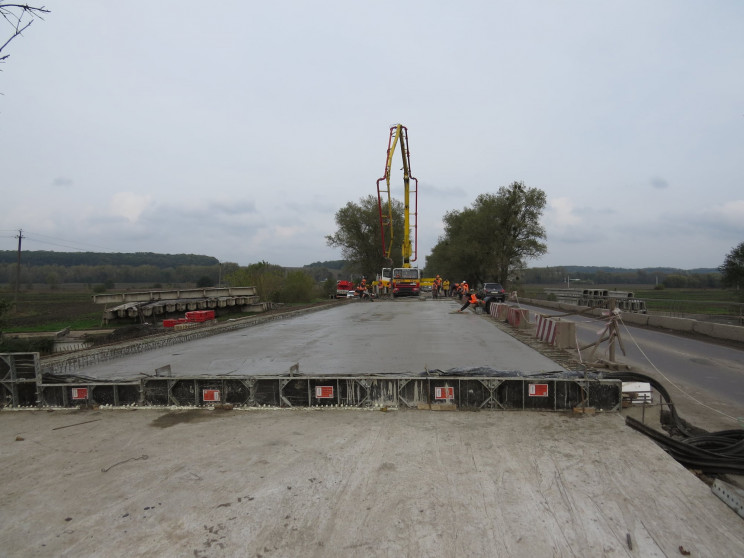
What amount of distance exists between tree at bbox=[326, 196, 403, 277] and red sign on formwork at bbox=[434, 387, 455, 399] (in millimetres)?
69317

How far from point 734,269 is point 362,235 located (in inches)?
1980

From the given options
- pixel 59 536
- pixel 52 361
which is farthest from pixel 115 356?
pixel 59 536

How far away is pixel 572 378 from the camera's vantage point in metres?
6.57

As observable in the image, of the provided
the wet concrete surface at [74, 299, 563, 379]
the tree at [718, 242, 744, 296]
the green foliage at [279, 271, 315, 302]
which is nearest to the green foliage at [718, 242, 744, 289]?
the tree at [718, 242, 744, 296]

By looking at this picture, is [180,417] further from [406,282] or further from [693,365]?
[406,282]

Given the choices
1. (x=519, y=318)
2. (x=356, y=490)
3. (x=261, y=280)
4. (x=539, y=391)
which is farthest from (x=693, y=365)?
(x=261, y=280)

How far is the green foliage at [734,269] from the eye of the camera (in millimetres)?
36325

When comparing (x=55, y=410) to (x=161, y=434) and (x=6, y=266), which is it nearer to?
(x=161, y=434)

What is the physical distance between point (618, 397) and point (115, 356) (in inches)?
463

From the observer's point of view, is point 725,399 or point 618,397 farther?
point 725,399

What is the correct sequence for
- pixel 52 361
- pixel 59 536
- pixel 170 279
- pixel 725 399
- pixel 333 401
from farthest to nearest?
pixel 170 279, pixel 52 361, pixel 725 399, pixel 333 401, pixel 59 536

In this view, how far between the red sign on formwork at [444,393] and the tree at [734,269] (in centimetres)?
3963

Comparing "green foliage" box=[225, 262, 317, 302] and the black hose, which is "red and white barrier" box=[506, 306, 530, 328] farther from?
"green foliage" box=[225, 262, 317, 302]

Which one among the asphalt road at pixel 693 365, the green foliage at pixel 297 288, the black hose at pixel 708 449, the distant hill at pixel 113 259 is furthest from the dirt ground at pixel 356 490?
the distant hill at pixel 113 259
